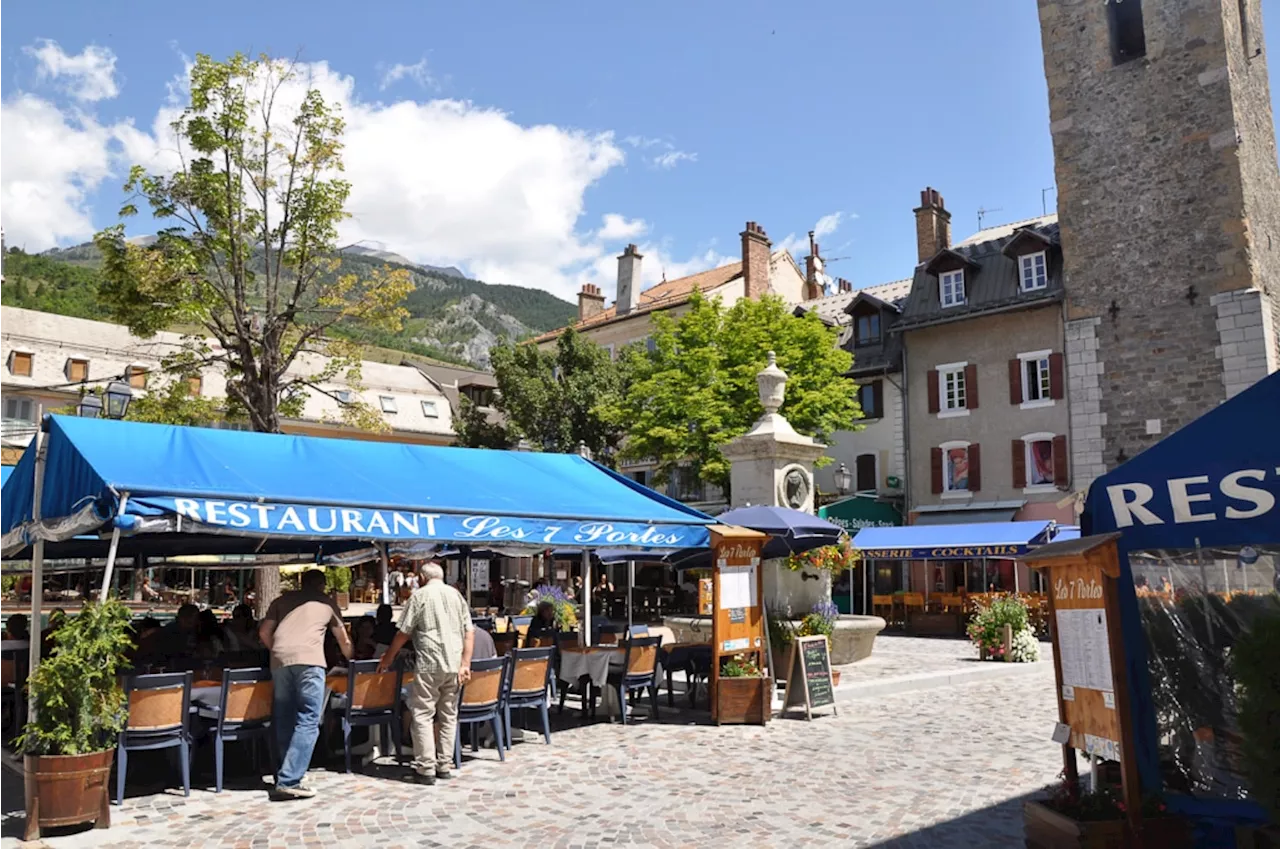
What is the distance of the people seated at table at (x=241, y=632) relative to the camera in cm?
1162

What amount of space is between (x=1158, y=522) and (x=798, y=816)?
123 inches

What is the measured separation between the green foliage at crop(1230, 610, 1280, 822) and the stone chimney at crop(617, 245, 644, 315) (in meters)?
39.3

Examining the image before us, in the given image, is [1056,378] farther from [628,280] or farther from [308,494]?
[308,494]

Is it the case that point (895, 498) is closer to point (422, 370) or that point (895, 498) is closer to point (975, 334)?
point (975, 334)

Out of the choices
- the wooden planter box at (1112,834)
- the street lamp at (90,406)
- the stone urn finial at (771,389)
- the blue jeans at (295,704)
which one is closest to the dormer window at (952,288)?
the stone urn finial at (771,389)

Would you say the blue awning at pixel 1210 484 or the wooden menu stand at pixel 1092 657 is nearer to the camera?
the blue awning at pixel 1210 484

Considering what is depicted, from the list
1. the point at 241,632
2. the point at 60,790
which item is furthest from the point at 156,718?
the point at 241,632

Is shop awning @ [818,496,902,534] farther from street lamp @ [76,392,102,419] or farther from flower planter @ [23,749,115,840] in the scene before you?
flower planter @ [23,749,115,840]

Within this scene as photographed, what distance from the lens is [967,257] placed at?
108ft

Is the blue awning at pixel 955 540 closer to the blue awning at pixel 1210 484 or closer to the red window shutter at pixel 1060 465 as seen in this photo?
the red window shutter at pixel 1060 465

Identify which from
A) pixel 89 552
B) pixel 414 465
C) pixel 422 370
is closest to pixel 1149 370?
pixel 414 465

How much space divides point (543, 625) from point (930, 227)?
2696cm

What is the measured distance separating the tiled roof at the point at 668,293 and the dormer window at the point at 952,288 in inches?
388

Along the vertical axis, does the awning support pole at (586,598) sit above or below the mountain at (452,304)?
below
